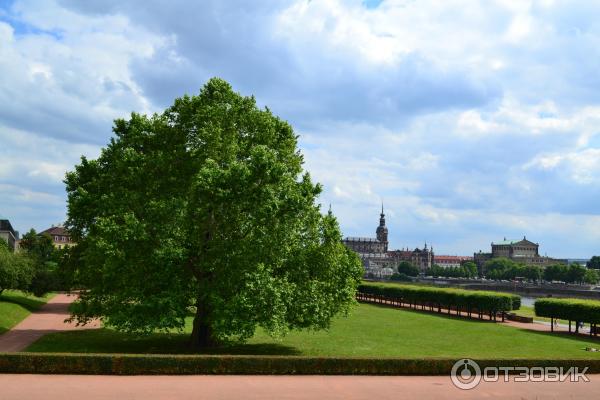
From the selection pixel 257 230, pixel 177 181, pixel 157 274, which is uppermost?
pixel 177 181

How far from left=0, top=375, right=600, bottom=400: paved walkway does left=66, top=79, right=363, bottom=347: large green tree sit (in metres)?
5.60

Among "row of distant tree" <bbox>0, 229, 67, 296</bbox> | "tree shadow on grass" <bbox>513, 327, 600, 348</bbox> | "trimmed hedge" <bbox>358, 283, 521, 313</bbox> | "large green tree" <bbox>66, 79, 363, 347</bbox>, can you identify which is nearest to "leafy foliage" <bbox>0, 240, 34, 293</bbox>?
"row of distant tree" <bbox>0, 229, 67, 296</bbox>

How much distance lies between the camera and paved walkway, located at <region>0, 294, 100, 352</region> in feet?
123

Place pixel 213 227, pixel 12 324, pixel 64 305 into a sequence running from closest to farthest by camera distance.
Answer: pixel 213 227 → pixel 12 324 → pixel 64 305

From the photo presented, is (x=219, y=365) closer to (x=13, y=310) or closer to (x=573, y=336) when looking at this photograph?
(x=13, y=310)

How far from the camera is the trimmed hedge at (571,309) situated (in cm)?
5150

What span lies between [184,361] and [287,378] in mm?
5065

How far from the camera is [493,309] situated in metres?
64.4

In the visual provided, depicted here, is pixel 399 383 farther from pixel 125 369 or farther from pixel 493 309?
pixel 493 309

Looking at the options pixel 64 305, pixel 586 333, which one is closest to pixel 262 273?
pixel 586 333

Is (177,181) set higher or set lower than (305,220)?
higher

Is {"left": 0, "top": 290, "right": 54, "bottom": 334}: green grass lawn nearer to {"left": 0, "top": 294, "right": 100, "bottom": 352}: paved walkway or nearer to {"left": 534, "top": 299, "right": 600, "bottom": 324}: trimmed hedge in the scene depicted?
{"left": 0, "top": 294, "right": 100, "bottom": 352}: paved walkway

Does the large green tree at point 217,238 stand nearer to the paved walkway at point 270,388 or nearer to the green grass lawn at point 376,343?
the green grass lawn at point 376,343

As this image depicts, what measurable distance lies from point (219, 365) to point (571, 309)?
41202mm
